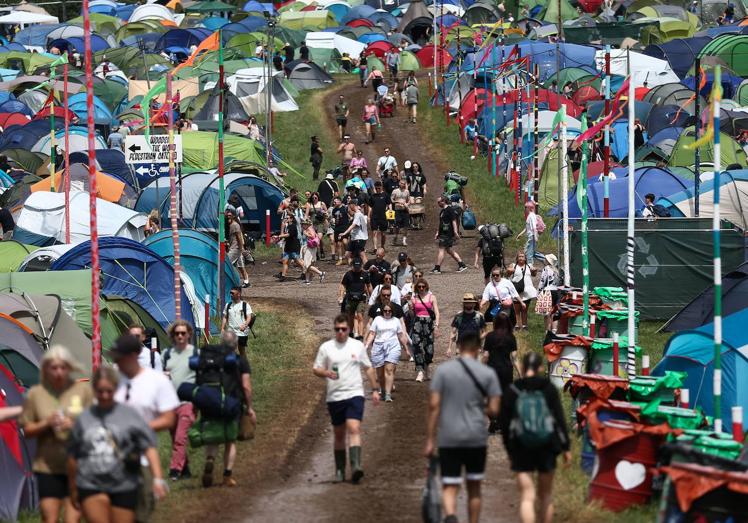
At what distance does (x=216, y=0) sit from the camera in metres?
86.2

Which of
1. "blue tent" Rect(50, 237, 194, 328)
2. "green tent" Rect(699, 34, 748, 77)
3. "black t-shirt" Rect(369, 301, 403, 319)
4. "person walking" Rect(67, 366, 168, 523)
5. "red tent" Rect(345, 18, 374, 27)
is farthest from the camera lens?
"red tent" Rect(345, 18, 374, 27)

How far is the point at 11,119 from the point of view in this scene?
172 ft

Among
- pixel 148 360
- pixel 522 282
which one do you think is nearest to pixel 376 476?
pixel 148 360

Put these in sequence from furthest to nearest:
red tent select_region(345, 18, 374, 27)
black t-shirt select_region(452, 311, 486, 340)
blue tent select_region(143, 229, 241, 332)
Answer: red tent select_region(345, 18, 374, 27) → blue tent select_region(143, 229, 241, 332) → black t-shirt select_region(452, 311, 486, 340)

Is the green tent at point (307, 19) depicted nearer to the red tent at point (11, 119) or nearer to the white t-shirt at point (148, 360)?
the red tent at point (11, 119)

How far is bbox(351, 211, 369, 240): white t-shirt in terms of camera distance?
31.5 m

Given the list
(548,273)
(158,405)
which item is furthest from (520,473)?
(548,273)

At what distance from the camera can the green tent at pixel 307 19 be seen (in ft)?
249

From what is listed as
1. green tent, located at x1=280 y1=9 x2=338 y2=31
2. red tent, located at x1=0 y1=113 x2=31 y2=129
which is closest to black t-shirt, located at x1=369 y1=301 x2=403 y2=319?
red tent, located at x1=0 y1=113 x2=31 y2=129

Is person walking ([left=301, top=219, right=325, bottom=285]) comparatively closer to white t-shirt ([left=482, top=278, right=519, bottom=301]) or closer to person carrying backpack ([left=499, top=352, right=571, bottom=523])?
white t-shirt ([left=482, top=278, right=519, bottom=301])

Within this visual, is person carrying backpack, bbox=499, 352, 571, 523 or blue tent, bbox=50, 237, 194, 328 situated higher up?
blue tent, bbox=50, 237, 194, 328

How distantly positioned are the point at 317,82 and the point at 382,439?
141 feet

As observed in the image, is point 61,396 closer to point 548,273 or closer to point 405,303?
point 405,303

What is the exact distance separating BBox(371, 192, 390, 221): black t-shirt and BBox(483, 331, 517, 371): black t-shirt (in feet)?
51.6
